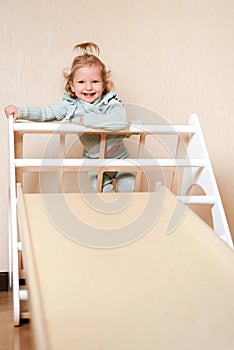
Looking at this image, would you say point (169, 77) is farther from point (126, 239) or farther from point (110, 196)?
point (126, 239)

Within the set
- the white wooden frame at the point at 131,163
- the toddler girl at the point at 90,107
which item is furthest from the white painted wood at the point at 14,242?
the toddler girl at the point at 90,107

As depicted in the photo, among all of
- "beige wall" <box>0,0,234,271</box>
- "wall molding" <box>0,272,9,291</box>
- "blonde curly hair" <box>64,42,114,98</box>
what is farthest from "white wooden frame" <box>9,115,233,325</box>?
"wall molding" <box>0,272,9,291</box>

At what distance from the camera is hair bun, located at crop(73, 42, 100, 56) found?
1800mm

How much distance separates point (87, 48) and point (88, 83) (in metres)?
0.22

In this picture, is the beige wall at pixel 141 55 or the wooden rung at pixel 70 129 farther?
the beige wall at pixel 141 55

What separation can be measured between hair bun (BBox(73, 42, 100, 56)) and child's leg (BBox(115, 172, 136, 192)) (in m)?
0.41

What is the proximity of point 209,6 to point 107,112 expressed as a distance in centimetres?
68

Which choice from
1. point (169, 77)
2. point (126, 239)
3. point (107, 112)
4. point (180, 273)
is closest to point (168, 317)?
point (180, 273)

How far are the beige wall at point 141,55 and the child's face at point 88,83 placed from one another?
25 centimetres

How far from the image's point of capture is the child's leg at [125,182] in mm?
1792

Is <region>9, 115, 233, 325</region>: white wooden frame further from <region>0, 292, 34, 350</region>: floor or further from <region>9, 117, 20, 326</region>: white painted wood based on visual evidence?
<region>0, 292, 34, 350</region>: floor

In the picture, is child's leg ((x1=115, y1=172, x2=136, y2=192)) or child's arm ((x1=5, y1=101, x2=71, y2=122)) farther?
child's leg ((x1=115, y1=172, x2=136, y2=192))

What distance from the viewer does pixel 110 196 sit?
1.60 meters

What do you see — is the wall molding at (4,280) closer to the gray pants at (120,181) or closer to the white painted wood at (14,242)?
the gray pants at (120,181)
